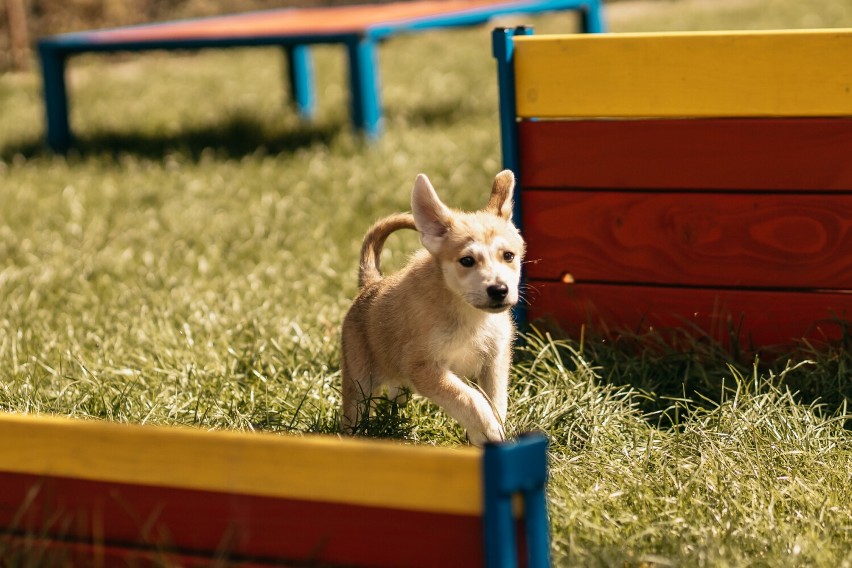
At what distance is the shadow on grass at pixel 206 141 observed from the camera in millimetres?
9070

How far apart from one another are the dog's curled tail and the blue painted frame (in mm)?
4522

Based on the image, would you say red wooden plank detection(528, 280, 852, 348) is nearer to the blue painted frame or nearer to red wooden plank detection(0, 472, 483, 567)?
red wooden plank detection(0, 472, 483, 567)

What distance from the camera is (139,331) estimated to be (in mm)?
4832

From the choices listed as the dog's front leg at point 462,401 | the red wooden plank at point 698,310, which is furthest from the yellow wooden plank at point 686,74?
the dog's front leg at point 462,401

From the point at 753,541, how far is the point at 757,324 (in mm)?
1435

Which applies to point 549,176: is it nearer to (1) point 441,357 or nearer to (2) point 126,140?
(1) point 441,357

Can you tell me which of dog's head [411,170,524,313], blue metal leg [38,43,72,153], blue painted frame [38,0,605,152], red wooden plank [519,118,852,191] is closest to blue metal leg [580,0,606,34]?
blue painted frame [38,0,605,152]

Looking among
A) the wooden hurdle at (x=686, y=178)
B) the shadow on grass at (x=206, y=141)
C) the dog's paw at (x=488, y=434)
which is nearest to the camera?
the dog's paw at (x=488, y=434)

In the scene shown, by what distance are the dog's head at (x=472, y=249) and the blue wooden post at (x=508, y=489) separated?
1.14m

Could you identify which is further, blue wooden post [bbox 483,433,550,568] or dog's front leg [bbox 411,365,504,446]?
dog's front leg [bbox 411,365,504,446]

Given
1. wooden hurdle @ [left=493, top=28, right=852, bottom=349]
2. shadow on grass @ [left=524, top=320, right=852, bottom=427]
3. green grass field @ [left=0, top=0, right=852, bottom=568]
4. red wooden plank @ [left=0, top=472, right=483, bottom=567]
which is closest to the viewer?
red wooden plank @ [left=0, top=472, right=483, bottom=567]

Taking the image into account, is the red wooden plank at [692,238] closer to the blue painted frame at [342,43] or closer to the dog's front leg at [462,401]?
the dog's front leg at [462,401]

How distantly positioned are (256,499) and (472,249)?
1293mm

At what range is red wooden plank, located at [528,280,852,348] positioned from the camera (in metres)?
4.21
